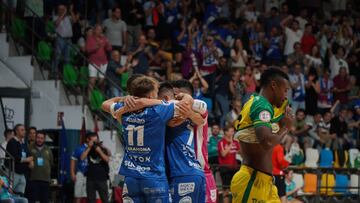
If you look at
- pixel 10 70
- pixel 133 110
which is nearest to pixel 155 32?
pixel 10 70

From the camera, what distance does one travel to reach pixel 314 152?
2278 centimetres

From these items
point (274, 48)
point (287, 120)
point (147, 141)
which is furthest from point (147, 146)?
point (274, 48)

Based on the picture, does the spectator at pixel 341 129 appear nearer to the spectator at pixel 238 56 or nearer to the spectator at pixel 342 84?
the spectator at pixel 342 84

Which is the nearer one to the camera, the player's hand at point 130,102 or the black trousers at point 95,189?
the player's hand at point 130,102

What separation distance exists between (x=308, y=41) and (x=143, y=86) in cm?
1781

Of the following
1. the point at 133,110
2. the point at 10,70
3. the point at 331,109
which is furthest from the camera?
the point at 331,109

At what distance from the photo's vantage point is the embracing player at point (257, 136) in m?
9.17

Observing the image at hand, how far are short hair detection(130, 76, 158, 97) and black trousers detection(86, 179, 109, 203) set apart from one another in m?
9.69

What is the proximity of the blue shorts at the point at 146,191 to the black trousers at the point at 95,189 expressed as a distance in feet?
31.3

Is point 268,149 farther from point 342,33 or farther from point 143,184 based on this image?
point 342,33

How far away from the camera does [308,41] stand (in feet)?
88.1

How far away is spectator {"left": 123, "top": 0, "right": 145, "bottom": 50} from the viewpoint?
24781 millimetres

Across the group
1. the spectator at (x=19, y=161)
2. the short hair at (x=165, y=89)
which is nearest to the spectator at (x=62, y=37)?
the spectator at (x=19, y=161)

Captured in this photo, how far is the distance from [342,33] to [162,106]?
767 inches
